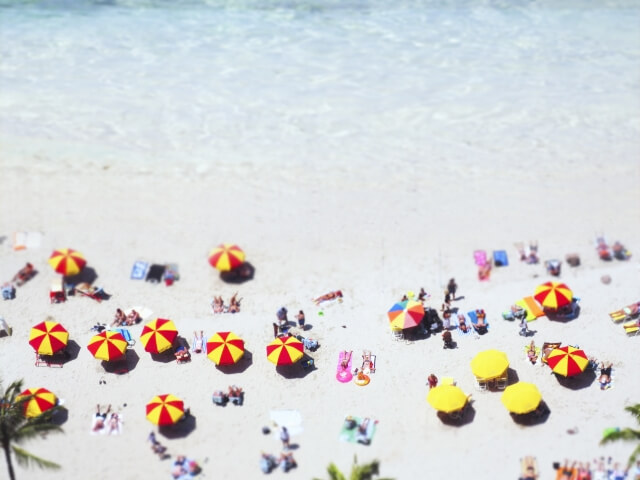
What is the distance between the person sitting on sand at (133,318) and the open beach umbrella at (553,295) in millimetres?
14123

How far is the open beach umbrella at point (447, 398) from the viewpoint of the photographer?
2453 cm

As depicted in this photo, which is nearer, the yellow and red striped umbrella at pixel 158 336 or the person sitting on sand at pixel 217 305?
the yellow and red striped umbrella at pixel 158 336

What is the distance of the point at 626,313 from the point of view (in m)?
28.0

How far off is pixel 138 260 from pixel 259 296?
5.26 metres

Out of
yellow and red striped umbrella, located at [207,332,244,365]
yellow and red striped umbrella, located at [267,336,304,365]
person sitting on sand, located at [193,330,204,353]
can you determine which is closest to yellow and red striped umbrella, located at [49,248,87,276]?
person sitting on sand, located at [193,330,204,353]

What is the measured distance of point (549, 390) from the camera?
25828 mm

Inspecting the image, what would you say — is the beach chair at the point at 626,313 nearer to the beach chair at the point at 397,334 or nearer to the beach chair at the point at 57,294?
the beach chair at the point at 397,334

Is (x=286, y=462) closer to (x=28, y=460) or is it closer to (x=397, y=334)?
(x=397, y=334)

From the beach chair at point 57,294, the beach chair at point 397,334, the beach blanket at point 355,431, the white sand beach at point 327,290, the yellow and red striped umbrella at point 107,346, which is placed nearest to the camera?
the white sand beach at point 327,290

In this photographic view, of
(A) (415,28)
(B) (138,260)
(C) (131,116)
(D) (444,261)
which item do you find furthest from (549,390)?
(A) (415,28)

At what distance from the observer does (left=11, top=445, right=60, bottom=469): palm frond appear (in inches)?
860

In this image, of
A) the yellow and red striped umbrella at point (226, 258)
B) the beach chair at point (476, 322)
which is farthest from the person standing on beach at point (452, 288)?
the yellow and red striped umbrella at point (226, 258)

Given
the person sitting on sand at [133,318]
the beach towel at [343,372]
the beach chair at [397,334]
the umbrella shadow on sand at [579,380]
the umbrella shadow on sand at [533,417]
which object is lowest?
the person sitting on sand at [133,318]

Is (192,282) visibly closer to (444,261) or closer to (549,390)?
(444,261)
